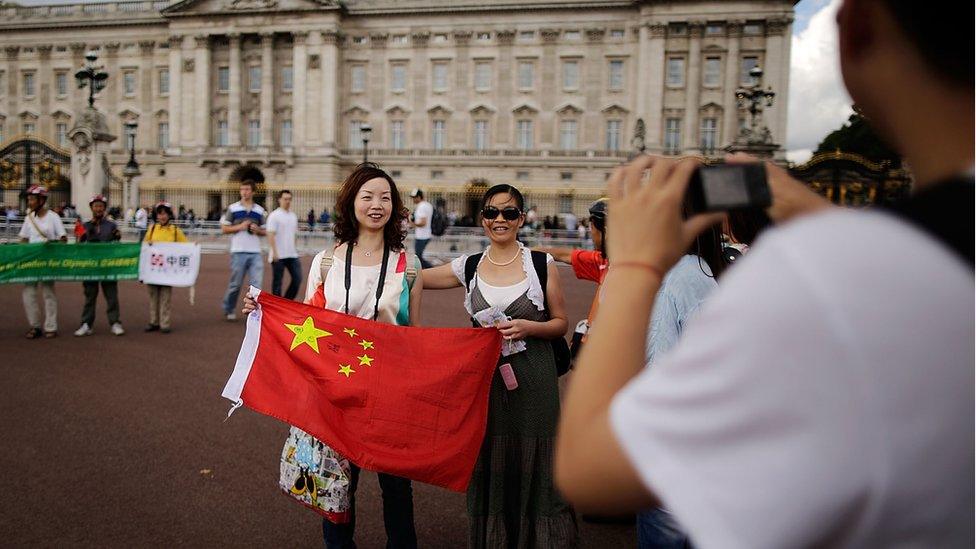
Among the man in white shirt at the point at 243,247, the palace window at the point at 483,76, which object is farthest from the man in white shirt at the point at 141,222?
the palace window at the point at 483,76

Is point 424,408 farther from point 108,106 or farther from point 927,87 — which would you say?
point 108,106

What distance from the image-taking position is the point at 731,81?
43.4 metres

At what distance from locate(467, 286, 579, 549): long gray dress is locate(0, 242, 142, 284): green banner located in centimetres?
781

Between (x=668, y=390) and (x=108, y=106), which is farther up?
(x=108, y=106)

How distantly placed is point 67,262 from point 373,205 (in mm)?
7323

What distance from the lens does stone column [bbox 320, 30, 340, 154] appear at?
4625 cm

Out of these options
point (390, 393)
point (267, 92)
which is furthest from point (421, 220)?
point (267, 92)

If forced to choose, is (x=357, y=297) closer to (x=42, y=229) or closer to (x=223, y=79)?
(x=42, y=229)

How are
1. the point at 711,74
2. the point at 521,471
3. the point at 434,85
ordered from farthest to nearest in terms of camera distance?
the point at 434,85, the point at 711,74, the point at 521,471

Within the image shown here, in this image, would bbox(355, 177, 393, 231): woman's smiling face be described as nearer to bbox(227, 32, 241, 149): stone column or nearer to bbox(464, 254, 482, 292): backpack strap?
bbox(464, 254, 482, 292): backpack strap

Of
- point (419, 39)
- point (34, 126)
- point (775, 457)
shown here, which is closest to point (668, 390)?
point (775, 457)

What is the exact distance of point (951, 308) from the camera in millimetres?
694

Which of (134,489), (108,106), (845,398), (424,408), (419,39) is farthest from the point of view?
(108,106)

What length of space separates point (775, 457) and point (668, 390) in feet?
0.41
